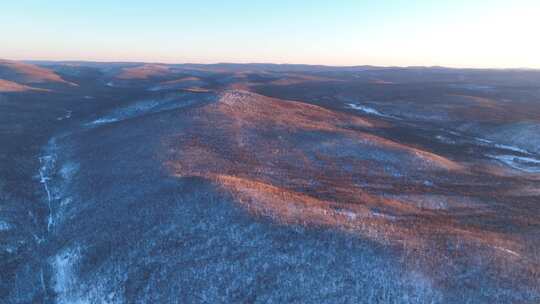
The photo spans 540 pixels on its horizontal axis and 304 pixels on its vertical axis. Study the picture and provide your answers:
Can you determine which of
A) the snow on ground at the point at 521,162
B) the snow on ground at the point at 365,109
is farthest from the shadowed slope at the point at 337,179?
the snow on ground at the point at 365,109

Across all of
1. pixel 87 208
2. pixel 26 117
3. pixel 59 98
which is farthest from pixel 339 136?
pixel 59 98

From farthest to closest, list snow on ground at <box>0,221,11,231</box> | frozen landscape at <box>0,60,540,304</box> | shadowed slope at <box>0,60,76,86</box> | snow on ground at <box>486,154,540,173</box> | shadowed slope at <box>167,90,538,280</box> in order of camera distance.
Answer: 1. shadowed slope at <box>0,60,76,86</box>
2. snow on ground at <box>486,154,540,173</box>
3. snow on ground at <box>0,221,11,231</box>
4. shadowed slope at <box>167,90,538,280</box>
5. frozen landscape at <box>0,60,540,304</box>

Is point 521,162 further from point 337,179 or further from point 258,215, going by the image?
point 258,215

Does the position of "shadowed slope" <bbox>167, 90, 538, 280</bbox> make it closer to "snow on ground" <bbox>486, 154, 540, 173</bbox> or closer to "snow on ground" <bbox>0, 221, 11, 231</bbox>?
"snow on ground" <bbox>486, 154, 540, 173</bbox>

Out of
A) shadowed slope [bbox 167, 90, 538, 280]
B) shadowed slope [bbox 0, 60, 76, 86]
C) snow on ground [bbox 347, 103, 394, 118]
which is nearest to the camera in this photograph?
shadowed slope [bbox 167, 90, 538, 280]

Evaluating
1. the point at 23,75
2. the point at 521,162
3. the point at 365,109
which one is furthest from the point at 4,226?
the point at 23,75

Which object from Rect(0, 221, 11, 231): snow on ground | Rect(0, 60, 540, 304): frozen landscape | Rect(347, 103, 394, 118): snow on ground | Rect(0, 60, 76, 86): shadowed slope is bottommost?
Rect(0, 221, 11, 231): snow on ground

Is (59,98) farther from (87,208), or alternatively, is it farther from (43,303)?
(43,303)

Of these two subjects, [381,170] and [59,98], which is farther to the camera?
[59,98]

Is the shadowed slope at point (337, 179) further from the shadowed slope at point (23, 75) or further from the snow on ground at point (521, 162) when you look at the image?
the shadowed slope at point (23, 75)

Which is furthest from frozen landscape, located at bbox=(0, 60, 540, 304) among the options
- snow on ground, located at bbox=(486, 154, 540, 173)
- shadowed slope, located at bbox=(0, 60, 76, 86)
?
shadowed slope, located at bbox=(0, 60, 76, 86)

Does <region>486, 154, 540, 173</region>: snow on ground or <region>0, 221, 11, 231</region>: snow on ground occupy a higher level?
<region>486, 154, 540, 173</region>: snow on ground
